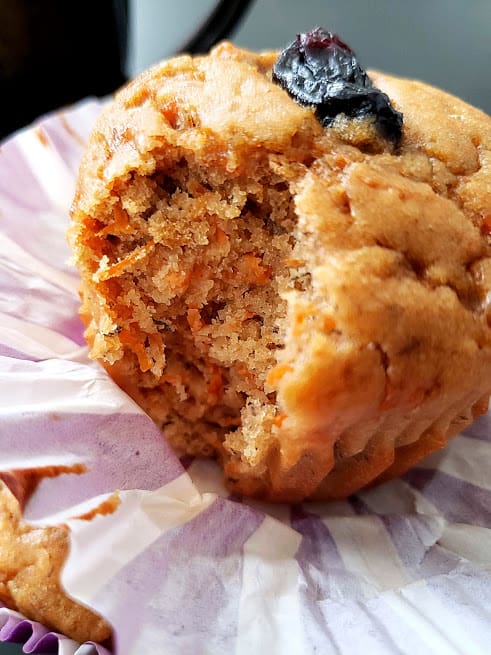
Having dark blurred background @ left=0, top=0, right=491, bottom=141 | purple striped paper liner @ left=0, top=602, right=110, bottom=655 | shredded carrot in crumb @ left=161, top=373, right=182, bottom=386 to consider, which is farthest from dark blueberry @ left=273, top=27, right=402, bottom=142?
dark blurred background @ left=0, top=0, right=491, bottom=141

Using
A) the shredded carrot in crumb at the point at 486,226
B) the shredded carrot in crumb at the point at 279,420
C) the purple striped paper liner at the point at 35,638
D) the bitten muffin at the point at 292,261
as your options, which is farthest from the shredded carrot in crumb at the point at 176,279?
the purple striped paper liner at the point at 35,638

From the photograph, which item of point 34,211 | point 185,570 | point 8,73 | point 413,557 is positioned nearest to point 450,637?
point 413,557

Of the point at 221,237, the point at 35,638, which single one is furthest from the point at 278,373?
the point at 35,638

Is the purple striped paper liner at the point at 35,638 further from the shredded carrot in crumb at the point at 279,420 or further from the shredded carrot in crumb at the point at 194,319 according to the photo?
the shredded carrot in crumb at the point at 194,319

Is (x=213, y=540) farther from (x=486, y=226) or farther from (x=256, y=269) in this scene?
(x=486, y=226)

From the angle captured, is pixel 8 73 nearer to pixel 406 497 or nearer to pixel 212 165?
pixel 212 165
